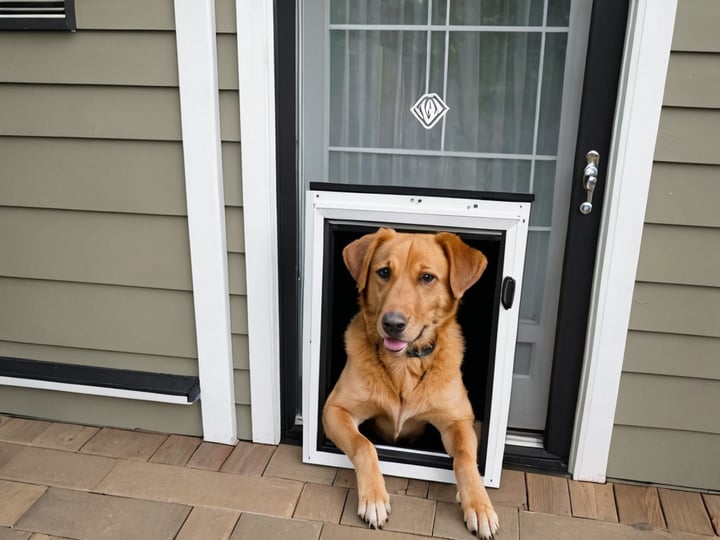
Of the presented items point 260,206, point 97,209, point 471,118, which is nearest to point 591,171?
point 471,118

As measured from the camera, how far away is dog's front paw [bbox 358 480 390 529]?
178cm

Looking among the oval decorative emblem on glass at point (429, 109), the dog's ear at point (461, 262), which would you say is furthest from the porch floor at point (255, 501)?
the oval decorative emblem on glass at point (429, 109)

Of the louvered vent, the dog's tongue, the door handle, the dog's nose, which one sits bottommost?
the dog's tongue

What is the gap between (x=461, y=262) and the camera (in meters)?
1.82

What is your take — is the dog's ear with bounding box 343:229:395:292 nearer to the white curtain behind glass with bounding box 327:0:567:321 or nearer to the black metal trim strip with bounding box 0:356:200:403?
the white curtain behind glass with bounding box 327:0:567:321

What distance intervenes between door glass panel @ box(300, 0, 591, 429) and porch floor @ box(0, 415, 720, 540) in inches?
18.5

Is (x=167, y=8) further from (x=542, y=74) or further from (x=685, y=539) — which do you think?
(x=685, y=539)

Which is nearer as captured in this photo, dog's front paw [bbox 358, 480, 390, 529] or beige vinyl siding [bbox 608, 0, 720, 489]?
beige vinyl siding [bbox 608, 0, 720, 489]

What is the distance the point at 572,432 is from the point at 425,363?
1.92ft

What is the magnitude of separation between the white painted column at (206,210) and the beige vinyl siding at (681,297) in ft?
4.33

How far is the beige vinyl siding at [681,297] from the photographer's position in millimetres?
1662

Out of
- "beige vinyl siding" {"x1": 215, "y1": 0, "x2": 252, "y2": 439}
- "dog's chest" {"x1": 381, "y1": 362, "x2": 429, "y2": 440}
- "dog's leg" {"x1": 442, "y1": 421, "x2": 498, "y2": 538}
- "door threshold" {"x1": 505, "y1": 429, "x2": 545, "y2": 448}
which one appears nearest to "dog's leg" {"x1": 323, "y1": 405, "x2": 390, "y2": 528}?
"dog's chest" {"x1": 381, "y1": 362, "x2": 429, "y2": 440}

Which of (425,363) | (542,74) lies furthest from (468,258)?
(542,74)

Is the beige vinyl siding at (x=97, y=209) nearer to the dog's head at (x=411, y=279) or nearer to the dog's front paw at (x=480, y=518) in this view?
the dog's head at (x=411, y=279)
